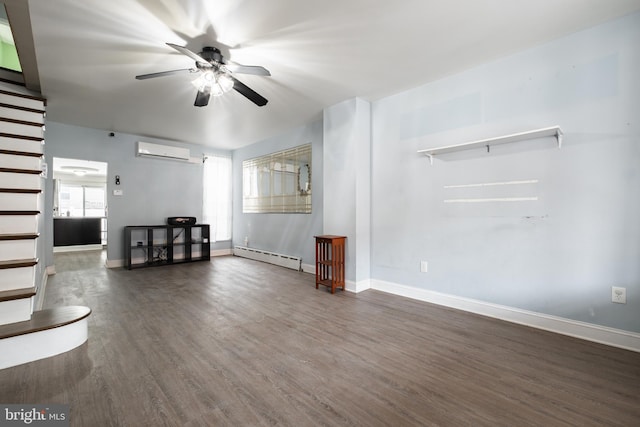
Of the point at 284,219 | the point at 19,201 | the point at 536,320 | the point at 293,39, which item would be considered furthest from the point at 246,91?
the point at 536,320

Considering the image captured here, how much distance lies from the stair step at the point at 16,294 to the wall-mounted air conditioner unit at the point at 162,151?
409cm

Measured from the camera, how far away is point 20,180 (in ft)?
8.54

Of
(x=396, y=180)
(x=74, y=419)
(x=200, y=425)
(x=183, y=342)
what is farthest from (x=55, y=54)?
(x=396, y=180)

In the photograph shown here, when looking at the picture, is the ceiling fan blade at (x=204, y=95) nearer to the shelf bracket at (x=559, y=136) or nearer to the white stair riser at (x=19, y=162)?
the white stair riser at (x=19, y=162)

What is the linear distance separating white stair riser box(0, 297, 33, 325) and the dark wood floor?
1.33 ft

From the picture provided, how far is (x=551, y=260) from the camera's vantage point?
2545mm

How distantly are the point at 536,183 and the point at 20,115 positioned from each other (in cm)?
534

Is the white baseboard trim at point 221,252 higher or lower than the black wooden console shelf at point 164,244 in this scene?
lower

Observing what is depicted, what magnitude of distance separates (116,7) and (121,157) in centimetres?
423

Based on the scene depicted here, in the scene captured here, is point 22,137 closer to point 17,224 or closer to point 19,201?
point 19,201

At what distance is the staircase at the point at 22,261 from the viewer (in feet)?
6.68

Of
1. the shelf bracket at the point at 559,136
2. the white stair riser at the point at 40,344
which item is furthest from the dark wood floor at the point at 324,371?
the shelf bracket at the point at 559,136

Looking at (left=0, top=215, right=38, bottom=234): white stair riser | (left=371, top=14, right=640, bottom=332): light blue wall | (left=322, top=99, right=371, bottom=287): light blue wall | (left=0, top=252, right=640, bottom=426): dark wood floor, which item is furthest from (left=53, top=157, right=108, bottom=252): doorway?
(left=371, top=14, right=640, bottom=332): light blue wall

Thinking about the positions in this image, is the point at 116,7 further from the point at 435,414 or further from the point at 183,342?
the point at 435,414
